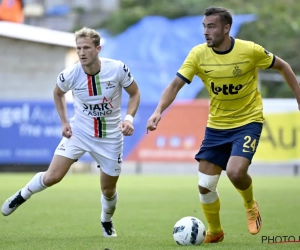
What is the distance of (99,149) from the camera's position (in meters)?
8.88

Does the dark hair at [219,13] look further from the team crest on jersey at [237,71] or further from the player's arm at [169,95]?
the player's arm at [169,95]

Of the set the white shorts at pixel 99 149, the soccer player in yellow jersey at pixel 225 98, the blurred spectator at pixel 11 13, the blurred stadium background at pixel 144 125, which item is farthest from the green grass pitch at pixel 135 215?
the blurred spectator at pixel 11 13

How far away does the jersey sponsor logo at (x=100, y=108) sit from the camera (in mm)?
8820

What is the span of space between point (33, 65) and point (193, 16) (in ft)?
47.8

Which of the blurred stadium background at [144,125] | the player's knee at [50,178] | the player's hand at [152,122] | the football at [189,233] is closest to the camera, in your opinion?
the player's hand at [152,122]

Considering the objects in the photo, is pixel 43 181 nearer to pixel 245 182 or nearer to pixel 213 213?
pixel 213 213

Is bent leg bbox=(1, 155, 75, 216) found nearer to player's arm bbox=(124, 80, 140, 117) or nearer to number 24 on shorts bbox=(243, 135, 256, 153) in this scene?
player's arm bbox=(124, 80, 140, 117)

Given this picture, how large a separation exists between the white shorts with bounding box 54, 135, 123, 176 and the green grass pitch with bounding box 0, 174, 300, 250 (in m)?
0.78

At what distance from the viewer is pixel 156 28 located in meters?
35.2

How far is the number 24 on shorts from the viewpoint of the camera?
800 cm

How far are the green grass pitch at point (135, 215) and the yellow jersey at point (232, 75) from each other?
130 centimetres

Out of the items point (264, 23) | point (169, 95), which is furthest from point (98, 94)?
point (264, 23)

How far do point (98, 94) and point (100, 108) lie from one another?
17 cm

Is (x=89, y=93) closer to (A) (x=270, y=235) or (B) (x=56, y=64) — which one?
(A) (x=270, y=235)
